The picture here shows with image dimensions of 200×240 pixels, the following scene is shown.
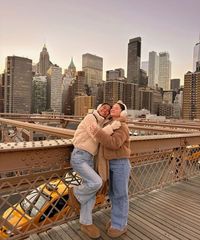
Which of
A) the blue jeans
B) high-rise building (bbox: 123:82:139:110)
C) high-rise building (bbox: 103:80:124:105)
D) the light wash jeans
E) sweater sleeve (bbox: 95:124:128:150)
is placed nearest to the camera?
sweater sleeve (bbox: 95:124:128:150)

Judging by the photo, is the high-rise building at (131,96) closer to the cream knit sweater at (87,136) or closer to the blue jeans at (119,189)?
the blue jeans at (119,189)

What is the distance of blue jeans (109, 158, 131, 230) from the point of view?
337 cm

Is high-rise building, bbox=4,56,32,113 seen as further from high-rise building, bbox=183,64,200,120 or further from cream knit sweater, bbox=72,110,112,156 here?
cream knit sweater, bbox=72,110,112,156

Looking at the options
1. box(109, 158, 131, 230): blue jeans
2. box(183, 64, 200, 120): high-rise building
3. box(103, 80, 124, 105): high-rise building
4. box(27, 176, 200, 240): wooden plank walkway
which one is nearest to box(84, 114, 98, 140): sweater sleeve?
box(109, 158, 131, 230): blue jeans

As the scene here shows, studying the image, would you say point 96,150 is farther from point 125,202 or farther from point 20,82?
point 20,82

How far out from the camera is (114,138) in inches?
122

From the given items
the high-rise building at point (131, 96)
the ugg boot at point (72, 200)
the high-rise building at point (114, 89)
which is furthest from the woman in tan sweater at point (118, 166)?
the high-rise building at point (131, 96)

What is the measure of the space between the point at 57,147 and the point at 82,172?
431 mm

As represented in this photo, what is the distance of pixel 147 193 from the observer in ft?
17.0

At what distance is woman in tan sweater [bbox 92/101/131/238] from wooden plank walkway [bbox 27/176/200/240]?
0.19 m

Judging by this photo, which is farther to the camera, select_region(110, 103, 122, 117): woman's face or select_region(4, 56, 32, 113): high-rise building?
select_region(4, 56, 32, 113): high-rise building

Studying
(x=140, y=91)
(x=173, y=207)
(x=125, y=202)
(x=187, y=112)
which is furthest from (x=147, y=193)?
(x=140, y=91)

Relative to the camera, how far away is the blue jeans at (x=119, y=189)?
337 cm

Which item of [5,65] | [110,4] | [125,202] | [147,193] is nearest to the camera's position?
[125,202]
